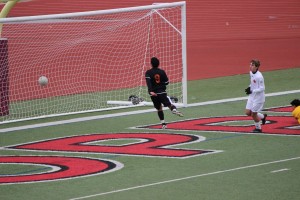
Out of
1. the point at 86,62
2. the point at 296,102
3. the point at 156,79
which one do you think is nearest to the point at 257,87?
the point at 296,102

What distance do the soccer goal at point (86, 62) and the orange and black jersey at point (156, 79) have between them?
274 centimetres

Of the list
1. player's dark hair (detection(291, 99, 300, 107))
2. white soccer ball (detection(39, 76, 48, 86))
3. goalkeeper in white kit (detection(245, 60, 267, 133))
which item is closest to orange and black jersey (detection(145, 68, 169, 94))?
goalkeeper in white kit (detection(245, 60, 267, 133))

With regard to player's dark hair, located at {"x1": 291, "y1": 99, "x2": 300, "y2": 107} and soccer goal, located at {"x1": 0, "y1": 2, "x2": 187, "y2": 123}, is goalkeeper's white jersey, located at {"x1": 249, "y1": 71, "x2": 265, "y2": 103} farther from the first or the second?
soccer goal, located at {"x1": 0, "y1": 2, "x2": 187, "y2": 123}

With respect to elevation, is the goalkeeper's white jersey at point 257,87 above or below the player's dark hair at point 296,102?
above

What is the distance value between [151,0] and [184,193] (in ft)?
57.3

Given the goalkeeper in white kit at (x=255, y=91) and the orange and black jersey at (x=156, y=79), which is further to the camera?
the orange and black jersey at (x=156, y=79)

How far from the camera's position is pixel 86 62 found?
24.4m

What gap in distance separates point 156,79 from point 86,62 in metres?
6.68

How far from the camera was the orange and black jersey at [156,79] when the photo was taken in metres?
18.0

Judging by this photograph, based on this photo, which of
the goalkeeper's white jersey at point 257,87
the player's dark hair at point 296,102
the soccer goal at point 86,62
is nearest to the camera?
the goalkeeper's white jersey at point 257,87

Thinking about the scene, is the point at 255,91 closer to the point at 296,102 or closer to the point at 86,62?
the point at 296,102

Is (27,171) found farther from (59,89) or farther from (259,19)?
(259,19)

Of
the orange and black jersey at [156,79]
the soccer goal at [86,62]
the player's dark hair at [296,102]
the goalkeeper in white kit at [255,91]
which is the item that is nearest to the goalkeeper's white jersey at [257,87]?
the goalkeeper in white kit at [255,91]

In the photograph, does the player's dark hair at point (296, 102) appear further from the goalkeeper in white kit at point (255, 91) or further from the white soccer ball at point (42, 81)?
the white soccer ball at point (42, 81)
